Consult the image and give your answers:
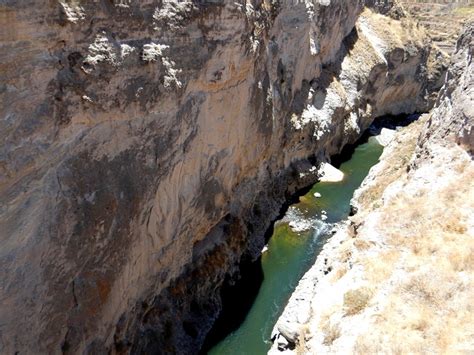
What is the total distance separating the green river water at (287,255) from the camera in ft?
65.9

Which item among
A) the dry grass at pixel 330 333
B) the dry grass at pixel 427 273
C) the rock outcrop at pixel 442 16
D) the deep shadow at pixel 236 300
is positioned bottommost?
the deep shadow at pixel 236 300

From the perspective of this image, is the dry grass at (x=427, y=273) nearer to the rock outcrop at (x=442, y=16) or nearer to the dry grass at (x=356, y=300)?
the dry grass at (x=356, y=300)

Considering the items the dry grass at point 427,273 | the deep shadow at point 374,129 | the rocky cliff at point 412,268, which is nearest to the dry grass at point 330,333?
the rocky cliff at point 412,268

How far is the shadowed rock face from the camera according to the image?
12031mm

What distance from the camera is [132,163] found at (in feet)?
50.5

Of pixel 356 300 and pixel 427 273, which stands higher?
pixel 427 273

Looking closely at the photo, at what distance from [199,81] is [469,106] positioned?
10.2 metres

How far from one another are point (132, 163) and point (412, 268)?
29.2 feet

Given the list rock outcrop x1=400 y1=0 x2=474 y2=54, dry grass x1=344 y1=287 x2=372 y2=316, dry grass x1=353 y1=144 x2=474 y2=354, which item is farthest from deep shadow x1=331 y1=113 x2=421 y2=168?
dry grass x1=344 y1=287 x2=372 y2=316

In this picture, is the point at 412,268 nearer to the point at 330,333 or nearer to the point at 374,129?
the point at 330,333

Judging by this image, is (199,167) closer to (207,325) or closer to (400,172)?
(207,325)

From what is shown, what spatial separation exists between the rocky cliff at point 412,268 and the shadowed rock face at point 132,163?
4650mm

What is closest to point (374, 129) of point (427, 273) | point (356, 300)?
point (427, 273)

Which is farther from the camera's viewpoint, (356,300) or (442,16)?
(442,16)
